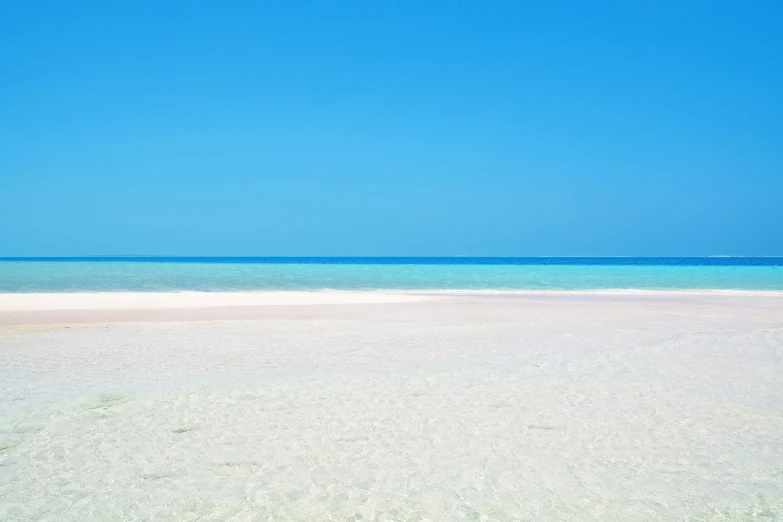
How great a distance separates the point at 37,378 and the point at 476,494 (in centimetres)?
678

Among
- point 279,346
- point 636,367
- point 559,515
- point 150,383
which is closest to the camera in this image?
point 559,515

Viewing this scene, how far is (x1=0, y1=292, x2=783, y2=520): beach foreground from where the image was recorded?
15.0 feet

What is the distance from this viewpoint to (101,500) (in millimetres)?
4551

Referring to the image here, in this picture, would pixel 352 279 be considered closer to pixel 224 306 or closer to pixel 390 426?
pixel 224 306

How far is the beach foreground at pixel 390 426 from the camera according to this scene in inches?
180

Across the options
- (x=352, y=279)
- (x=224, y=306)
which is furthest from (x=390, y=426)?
(x=352, y=279)

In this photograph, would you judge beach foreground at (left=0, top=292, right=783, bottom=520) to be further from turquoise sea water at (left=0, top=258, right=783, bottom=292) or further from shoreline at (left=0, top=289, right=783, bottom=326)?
turquoise sea water at (left=0, top=258, right=783, bottom=292)

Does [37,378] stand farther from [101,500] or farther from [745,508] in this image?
[745,508]

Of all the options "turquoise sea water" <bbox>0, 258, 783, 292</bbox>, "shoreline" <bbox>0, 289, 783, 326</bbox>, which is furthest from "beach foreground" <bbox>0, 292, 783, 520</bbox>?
"turquoise sea water" <bbox>0, 258, 783, 292</bbox>

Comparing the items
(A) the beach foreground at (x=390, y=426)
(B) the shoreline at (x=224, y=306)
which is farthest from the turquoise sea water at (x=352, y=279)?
(A) the beach foreground at (x=390, y=426)

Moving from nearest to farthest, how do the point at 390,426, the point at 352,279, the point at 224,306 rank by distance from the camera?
the point at 390,426, the point at 224,306, the point at 352,279

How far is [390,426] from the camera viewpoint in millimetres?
6371

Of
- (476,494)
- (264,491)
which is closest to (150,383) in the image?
(264,491)

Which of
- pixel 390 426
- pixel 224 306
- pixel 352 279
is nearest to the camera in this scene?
pixel 390 426
